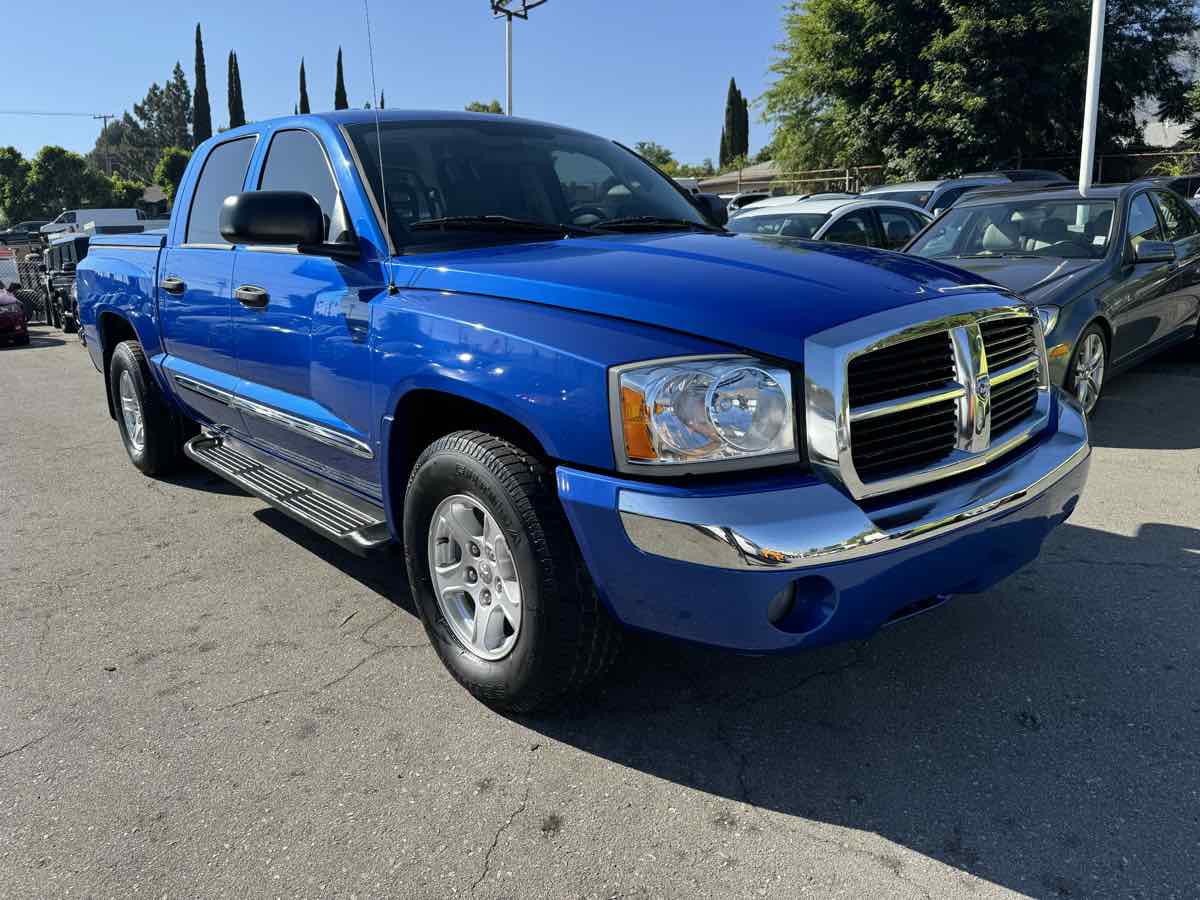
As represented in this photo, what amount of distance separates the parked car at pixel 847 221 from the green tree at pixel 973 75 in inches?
649

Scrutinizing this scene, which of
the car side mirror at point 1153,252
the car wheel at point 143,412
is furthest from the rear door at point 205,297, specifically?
the car side mirror at point 1153,252

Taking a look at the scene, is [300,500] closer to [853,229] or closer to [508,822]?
[508,822]

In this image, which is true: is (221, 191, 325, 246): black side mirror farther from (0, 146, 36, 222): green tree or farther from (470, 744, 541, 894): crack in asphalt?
(0, 146, 36, 222): green tree

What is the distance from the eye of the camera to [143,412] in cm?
525

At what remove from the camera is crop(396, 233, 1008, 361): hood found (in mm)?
2287

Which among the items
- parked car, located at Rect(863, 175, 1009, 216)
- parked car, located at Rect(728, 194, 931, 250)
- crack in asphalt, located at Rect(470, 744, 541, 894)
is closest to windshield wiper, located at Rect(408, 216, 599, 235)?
crack in asphalt, located at Rect(470, 744, 541, 894)

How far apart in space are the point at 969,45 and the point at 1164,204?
1897cm

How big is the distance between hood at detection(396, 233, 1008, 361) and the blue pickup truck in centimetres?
1

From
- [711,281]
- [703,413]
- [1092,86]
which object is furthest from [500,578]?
[1092,86]

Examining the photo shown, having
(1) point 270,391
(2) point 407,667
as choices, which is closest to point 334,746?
(2) point 407,667

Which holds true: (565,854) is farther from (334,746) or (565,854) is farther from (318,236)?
(318,236)

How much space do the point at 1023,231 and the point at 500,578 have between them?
220 inches

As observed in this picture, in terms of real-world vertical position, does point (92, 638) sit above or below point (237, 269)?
below

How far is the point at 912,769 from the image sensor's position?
2.47 meters
